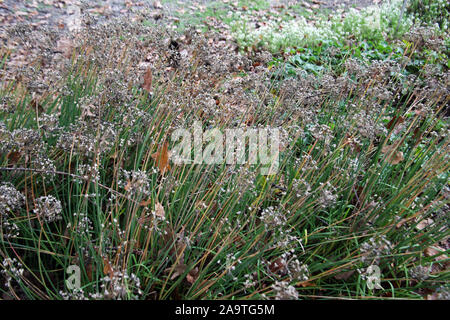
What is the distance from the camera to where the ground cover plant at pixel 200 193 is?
2.00m

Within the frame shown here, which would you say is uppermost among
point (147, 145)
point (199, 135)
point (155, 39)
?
point (155, 39)

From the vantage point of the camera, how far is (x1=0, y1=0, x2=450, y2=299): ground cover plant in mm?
1995

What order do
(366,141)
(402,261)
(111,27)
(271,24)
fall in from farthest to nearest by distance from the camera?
(271,24) < (111,27) < (366,141) < (402,261)

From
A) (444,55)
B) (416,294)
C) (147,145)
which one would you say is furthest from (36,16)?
(416,294)

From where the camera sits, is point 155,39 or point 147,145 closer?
point 147,145

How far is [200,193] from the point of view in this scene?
243 centimetres
